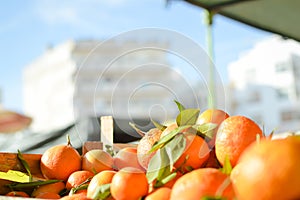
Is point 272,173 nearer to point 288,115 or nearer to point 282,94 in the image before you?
point 282,94

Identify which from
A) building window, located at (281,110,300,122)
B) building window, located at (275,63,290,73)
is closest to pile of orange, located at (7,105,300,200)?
building window, located at (275,63,290,73)

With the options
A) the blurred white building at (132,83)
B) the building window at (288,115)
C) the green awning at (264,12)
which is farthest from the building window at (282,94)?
the blurred white building at (132,83)

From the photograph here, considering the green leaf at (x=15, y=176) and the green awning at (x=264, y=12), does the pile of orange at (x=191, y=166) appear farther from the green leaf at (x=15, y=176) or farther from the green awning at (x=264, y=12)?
the green awning at (x=264, y=12)

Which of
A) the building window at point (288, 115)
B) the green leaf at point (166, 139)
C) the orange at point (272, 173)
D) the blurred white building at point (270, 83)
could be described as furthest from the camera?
the building window at point (288, 115)

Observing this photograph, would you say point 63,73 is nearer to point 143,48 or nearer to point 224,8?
point 224,8

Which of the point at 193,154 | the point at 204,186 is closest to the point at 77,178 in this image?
the point at 193,154

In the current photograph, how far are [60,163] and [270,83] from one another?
32.2m

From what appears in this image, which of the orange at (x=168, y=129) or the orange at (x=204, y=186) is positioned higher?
the orange at (x=168, y=129)

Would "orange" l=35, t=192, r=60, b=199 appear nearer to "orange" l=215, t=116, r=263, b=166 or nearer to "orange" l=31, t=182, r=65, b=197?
"orange" l=31, t=182, r=65, b=197

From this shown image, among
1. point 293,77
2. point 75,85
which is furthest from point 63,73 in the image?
point 75,85

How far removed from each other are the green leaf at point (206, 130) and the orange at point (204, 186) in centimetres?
18

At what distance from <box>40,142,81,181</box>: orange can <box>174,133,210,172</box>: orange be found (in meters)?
0.31

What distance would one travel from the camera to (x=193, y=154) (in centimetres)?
73

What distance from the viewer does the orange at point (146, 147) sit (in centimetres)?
79
